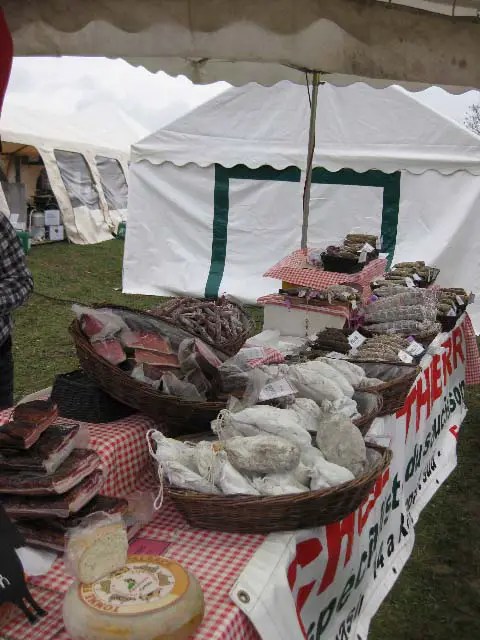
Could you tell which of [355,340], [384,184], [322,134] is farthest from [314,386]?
[322,134]

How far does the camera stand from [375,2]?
82.1 inches

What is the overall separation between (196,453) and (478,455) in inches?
127

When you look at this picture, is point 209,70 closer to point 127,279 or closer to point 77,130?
point 127,279

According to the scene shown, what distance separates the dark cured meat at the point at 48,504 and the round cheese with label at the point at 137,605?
Result: 26 cm

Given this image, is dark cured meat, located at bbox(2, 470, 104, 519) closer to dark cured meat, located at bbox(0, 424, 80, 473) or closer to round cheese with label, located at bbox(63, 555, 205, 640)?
dark cured meat, located at bbox(0, 424, 80, 473)

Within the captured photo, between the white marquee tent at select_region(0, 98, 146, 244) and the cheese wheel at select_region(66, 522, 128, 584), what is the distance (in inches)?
510

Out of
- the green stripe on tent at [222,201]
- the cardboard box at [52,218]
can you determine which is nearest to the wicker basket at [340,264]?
Answer: the green stripe on tent at [222,201]

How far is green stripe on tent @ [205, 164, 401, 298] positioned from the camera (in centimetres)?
741

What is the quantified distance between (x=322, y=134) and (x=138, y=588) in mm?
6772

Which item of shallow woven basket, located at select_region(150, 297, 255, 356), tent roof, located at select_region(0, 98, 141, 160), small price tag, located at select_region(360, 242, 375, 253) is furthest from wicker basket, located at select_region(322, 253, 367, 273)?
tent roof, located at select_region(0, 98, 141, 160)

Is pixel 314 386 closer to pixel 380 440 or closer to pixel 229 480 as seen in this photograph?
pixel 380 440

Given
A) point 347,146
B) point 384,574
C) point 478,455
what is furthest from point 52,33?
point 347,146

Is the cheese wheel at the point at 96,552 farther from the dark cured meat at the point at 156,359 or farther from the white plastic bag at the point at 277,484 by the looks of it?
the dark cured meat at the point at 156,359

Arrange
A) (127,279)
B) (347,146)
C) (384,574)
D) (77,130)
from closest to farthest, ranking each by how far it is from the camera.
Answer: (384,574), (347,146), (127,279), (77,130)
